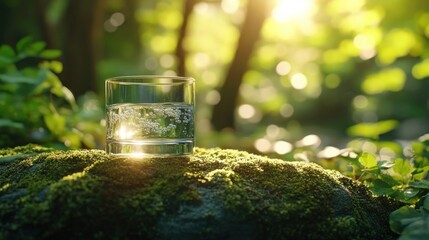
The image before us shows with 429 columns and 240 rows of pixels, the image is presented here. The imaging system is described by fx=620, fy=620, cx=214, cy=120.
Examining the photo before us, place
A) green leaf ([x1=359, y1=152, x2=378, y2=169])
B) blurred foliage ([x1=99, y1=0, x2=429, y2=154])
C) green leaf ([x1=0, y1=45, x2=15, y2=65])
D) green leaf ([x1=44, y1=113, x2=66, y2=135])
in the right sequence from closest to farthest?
1. green leaf ([x1=359, y1=152, x2=378, y2=169])
2. green leaf ([x1=44, y1=113, x2=66, y2=135])
3. green leaf ([x1=0, y1=45, x2=15, y2=65])
4. blurred foliage ([x1=99, y1=0, x2=429, y2=154])

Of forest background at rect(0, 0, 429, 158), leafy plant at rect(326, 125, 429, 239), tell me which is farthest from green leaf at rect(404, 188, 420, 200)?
forest background at rect(0, 0, 429, 158)

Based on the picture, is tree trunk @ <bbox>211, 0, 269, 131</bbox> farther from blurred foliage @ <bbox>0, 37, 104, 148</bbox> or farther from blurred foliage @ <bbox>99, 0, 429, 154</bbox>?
blurred foliage @ <bbox>0, 37, 104, 148</bbox>

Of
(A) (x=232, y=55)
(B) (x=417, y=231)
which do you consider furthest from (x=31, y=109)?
(A) (x=232, y=55)

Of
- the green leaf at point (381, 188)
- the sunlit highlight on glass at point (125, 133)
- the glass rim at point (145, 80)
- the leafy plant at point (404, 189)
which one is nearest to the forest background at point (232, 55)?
the leafy plant at point (404, 189)

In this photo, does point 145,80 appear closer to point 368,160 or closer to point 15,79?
point 368,160

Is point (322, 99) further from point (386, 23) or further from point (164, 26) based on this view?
point (386, 23)

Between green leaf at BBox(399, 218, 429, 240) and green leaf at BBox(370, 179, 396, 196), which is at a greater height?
green leaf at BBox(370, 179, 396, 196)
